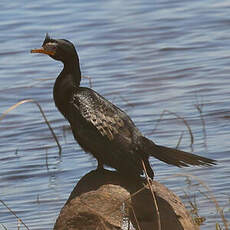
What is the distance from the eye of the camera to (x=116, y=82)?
1152 centimetres

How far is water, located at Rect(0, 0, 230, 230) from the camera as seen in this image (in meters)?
8.42

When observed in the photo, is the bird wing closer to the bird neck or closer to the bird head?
the bird neck

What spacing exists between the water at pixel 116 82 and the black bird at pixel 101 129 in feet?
1.18

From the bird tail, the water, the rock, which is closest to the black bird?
the bird tail

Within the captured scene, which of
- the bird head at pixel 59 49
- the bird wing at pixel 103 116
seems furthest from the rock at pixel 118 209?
the bird head at pixel 59 49

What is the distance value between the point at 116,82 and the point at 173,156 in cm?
544

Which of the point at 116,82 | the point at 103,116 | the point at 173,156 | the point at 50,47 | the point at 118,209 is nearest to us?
the point at 118,209

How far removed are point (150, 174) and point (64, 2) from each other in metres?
10.5

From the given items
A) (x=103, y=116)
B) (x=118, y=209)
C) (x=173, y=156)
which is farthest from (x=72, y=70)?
(x=118, y=209)

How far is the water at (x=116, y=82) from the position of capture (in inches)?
332

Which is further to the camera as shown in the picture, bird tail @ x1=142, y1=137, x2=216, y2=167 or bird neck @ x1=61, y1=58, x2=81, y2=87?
bird neck @ x1=61, y1=58, x2=81, y2=87

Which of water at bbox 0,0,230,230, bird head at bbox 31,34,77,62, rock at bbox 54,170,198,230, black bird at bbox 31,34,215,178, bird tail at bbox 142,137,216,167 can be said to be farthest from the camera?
water at bbox 0,0,230,230

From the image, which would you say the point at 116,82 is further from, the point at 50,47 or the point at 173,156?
the point at 173,156

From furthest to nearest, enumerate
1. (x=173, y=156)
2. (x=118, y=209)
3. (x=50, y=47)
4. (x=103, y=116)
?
(x=50, y=47) → (x=103, y=116) → (x=173, y=156) → (x=118, y=209)
